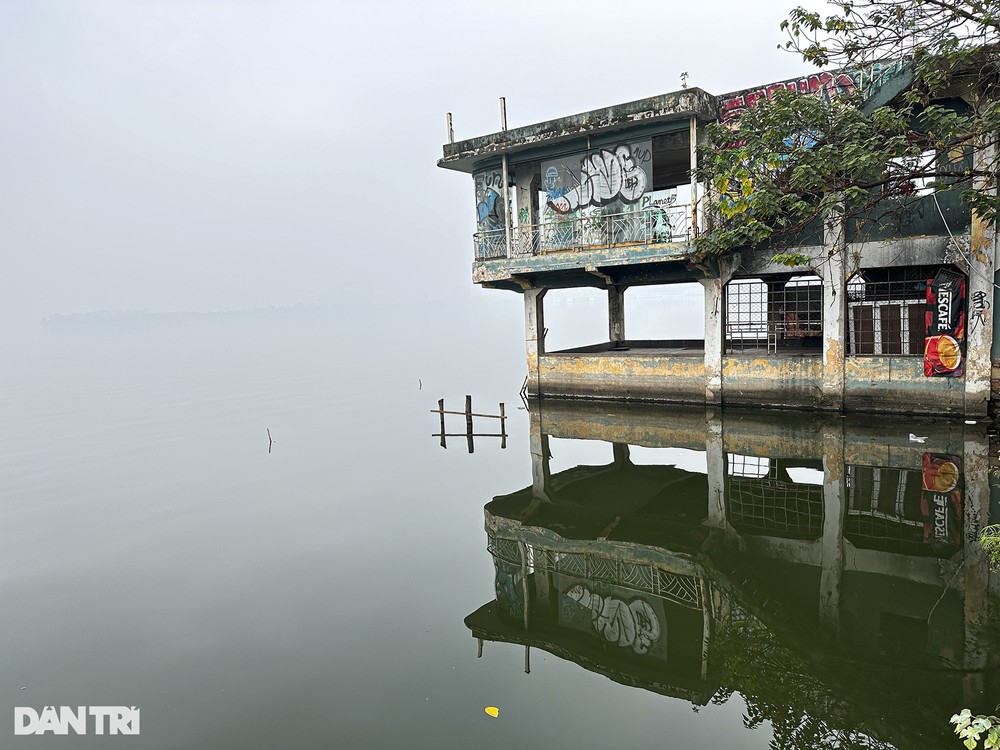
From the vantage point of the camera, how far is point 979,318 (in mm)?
14758

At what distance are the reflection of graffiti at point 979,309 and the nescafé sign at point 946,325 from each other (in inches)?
9.6

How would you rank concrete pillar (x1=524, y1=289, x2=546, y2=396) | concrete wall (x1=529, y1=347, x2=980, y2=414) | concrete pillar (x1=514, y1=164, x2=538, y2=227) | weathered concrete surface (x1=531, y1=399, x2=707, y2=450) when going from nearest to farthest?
concrete wall (x1=529, y1=347, x2=980, y2=414) → weathered concrete surface (x1=531, y1=399, x2=707, y2=450) → concrete pillar (x1=514, y1=164, x2=538, y2=227) → concrete pillar (x1=524, y1=289, x2=546, y2=396)

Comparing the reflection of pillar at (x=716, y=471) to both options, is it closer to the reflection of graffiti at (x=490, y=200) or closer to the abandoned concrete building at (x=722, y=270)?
the abandoned concrete building at (x=722, y=270)

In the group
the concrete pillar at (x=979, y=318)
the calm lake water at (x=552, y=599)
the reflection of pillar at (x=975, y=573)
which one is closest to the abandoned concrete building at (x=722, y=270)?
the concrete pillar at (x=979, y=318)

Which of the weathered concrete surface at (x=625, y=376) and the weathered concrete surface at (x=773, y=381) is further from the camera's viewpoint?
the weathered concrete surface at (x=625, y=376)

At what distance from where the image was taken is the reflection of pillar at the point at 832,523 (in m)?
7.45

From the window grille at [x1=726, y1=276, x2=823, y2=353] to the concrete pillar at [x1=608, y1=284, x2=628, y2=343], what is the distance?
15.2 feet

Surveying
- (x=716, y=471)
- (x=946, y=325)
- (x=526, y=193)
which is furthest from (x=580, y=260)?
(x=946, y=325)

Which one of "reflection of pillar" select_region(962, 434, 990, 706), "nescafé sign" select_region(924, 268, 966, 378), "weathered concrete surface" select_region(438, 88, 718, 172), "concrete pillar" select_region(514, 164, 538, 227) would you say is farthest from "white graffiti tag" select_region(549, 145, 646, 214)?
"reflection of pillar" select_region(962, 434, 990, 706)

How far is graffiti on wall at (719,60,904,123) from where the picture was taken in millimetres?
14938

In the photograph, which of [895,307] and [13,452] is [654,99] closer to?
[895,307]

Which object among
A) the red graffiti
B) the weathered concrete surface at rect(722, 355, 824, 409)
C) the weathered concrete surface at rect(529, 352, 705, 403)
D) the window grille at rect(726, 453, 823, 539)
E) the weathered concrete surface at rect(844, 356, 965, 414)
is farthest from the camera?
the weathered concrete surface at rect(529, 352, 705, 403)

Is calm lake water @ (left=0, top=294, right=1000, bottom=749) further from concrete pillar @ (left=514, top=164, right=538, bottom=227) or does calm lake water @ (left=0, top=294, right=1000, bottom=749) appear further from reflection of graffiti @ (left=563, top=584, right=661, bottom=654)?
concrete pillar @ (left=514, top=164, right=538, bottom=227)

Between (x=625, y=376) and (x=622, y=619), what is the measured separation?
42.6 feet
